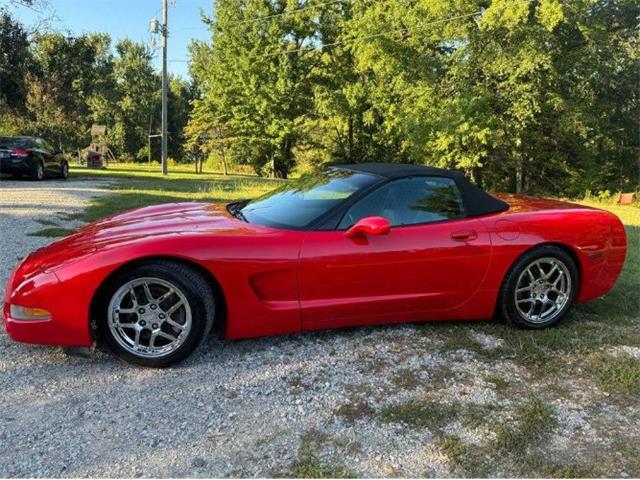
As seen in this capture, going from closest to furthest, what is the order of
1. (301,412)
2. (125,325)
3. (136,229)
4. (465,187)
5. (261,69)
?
1. (301,412)
2. (125,325)
3. (136,229)
4. (465,187)
5. (261,69)

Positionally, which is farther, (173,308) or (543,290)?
(543,290)

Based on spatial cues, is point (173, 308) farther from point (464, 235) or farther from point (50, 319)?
point (464, 235)

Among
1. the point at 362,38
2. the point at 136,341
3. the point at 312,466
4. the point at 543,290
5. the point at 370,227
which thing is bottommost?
the point at 312,466

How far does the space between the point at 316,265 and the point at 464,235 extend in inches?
45.3

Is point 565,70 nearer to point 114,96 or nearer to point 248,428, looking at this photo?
point 248,428

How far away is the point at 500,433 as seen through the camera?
104 inches

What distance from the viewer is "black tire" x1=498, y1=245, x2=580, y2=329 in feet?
13.1

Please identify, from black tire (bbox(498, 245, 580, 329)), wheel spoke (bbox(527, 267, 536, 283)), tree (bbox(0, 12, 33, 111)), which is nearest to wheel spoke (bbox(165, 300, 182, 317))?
black tire (bbox(498, 245, 580, 329))

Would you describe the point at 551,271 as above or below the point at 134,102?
below

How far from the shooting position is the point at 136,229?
3596 mm

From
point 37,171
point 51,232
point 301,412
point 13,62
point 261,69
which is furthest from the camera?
point 261,69

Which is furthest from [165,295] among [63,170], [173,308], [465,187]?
[63,170]

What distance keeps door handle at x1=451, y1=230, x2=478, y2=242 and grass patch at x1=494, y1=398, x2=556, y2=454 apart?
4.05 feet

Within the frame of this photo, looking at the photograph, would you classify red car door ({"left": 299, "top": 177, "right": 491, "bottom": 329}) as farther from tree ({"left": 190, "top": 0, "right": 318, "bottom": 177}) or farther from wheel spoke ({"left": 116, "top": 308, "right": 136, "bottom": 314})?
tree ({"left": 190, "top": 0, "right": 318, "bottom": 177})
